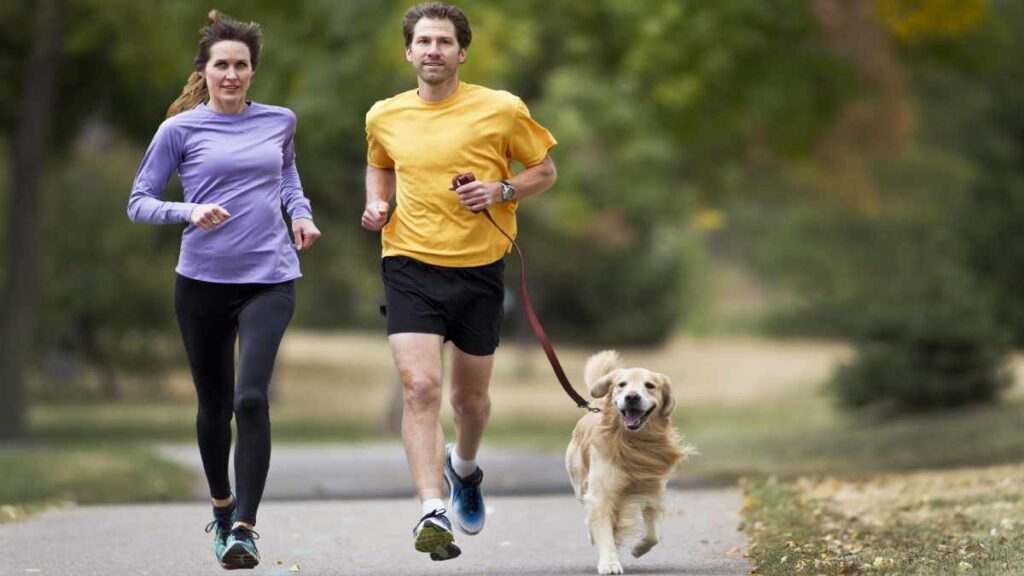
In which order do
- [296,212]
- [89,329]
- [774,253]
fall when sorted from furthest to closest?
[774,253] → [89,329] → [296,212]

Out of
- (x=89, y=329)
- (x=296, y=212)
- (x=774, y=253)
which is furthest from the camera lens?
(x=774, y=253)

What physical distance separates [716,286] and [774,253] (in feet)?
30.5

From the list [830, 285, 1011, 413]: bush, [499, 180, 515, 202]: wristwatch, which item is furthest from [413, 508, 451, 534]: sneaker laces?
[830, 285, 1011, 413]: bush

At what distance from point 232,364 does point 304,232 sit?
632 millimetres

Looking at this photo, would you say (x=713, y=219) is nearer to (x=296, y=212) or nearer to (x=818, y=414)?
(x=818, y=414)

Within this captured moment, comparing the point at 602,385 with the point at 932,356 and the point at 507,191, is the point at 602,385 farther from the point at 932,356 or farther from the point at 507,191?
the point at 932,356

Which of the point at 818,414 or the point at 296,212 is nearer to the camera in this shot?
the point at 296,212

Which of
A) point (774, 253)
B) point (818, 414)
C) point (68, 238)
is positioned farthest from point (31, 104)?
point (774, 253)

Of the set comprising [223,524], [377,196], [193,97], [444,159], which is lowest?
[223,524]

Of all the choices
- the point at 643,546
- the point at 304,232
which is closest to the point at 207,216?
the point at 304,232

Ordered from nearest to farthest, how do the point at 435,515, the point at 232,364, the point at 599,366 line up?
the point at 435,515
the point at 232,364
the point at 599,366

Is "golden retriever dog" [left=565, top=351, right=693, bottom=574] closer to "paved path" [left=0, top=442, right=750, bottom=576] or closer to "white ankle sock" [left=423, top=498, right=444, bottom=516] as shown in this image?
"paved path" [left=0, top=442, right=750, bottom=576]

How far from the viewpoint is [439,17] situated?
758 cm

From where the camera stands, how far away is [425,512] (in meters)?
7.21
